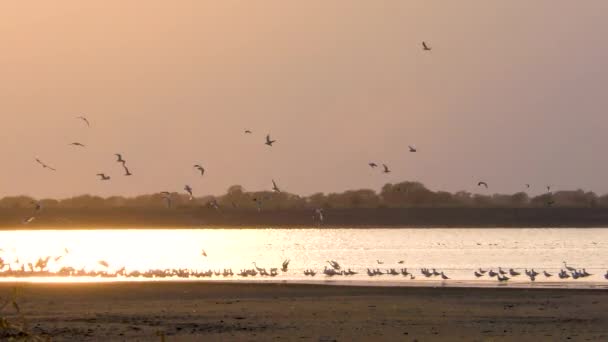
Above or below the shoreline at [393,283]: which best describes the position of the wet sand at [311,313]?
below

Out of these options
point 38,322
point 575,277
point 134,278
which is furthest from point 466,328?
point 134,278

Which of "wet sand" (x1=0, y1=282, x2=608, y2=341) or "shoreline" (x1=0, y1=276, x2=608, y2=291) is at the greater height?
"shoreline" (x1=0, y1=276, x2=608, y2=291)

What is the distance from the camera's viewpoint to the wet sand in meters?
19.7

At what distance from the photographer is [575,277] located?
38.2m

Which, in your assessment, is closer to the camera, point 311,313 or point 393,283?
point 311,313

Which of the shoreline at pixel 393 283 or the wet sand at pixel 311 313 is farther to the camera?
the shoreline at pixel 393 283

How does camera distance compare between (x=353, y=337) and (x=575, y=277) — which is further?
(x=575, y=277)

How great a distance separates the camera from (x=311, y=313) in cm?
2381

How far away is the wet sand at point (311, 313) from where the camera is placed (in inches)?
774

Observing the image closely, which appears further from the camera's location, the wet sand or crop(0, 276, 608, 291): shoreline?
crop(0, 276, 608, 291): shoreline

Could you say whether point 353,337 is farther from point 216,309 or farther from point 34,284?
point 34,284

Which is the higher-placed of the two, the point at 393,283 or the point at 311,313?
the point at 393,283

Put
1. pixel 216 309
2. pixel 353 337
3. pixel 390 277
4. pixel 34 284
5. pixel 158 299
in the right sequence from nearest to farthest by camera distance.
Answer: pixel 353 337 → pixel 216 309 → pixel 158 299 → pixel 34 284 → pixel 390 277

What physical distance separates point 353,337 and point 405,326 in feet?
7.31
